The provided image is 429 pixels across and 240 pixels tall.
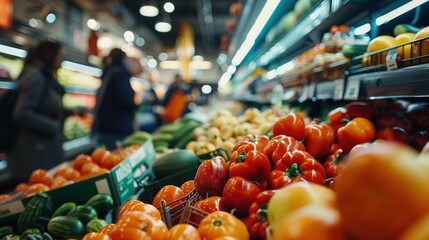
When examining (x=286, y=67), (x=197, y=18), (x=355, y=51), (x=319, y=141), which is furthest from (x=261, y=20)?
(x=197, y=18)

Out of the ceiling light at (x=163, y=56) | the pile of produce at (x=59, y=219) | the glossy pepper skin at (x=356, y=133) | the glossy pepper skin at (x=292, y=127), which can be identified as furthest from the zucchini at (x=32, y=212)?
the ceiling light at (x=163, y=56)

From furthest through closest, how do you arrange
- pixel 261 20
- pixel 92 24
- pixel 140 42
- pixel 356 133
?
pixel 140 42
pixel 92 24
pixel 261 20
pixel 356 133

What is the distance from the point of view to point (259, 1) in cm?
347

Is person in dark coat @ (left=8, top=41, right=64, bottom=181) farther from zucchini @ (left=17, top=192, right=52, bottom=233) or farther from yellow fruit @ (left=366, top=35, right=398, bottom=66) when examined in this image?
yellow fruit @ (left=366, top=35, right=398, bottom=66)

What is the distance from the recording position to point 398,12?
6.73ft

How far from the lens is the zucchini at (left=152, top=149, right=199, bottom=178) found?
6.74ft

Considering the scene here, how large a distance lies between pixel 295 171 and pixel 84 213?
1.12 meters

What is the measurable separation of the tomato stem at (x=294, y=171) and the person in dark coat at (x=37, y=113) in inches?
113

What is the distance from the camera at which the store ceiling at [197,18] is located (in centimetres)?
1346

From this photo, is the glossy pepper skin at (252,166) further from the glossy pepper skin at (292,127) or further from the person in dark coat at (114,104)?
the person in dark coat at (114,104)

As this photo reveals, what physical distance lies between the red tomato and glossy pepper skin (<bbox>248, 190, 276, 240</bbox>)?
0.07m

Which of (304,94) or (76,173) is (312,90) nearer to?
(304,94)

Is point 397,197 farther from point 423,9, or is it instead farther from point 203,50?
point 203,50

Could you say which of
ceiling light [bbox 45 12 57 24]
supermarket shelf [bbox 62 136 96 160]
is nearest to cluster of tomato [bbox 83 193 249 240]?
supermarket shelf [bbox 62 136 96 160]
